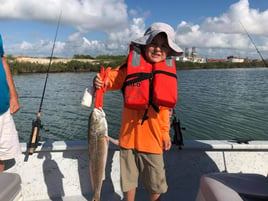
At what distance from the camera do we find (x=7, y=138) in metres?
2.92

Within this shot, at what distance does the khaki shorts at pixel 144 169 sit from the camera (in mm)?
2654

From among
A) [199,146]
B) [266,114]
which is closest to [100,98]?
[199,146]

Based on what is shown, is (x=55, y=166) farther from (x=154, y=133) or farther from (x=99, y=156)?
(x=154, y=133)

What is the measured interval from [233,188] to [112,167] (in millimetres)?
1961

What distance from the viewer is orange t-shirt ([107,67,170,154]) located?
2633mm

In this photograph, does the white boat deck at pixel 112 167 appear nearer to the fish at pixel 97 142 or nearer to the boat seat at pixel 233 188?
the fish at pixel 97 142

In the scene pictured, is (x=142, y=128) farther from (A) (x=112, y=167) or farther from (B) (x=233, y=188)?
(A) (x=112, y=167)

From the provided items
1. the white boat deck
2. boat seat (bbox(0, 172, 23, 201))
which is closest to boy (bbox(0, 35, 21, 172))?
the white boat deck

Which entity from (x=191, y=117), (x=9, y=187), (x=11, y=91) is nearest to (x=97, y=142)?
(x=9, y=187)

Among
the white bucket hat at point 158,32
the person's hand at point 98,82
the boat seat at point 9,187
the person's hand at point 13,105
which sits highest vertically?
the white bucket hat at point 158,32

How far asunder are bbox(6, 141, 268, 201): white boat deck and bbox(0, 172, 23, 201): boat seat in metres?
1.19

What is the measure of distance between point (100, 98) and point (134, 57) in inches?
26.5

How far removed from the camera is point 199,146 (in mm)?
3537

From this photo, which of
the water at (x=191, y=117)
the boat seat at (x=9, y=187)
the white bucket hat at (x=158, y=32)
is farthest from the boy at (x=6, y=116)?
A: the water at (x=191, y=117)
